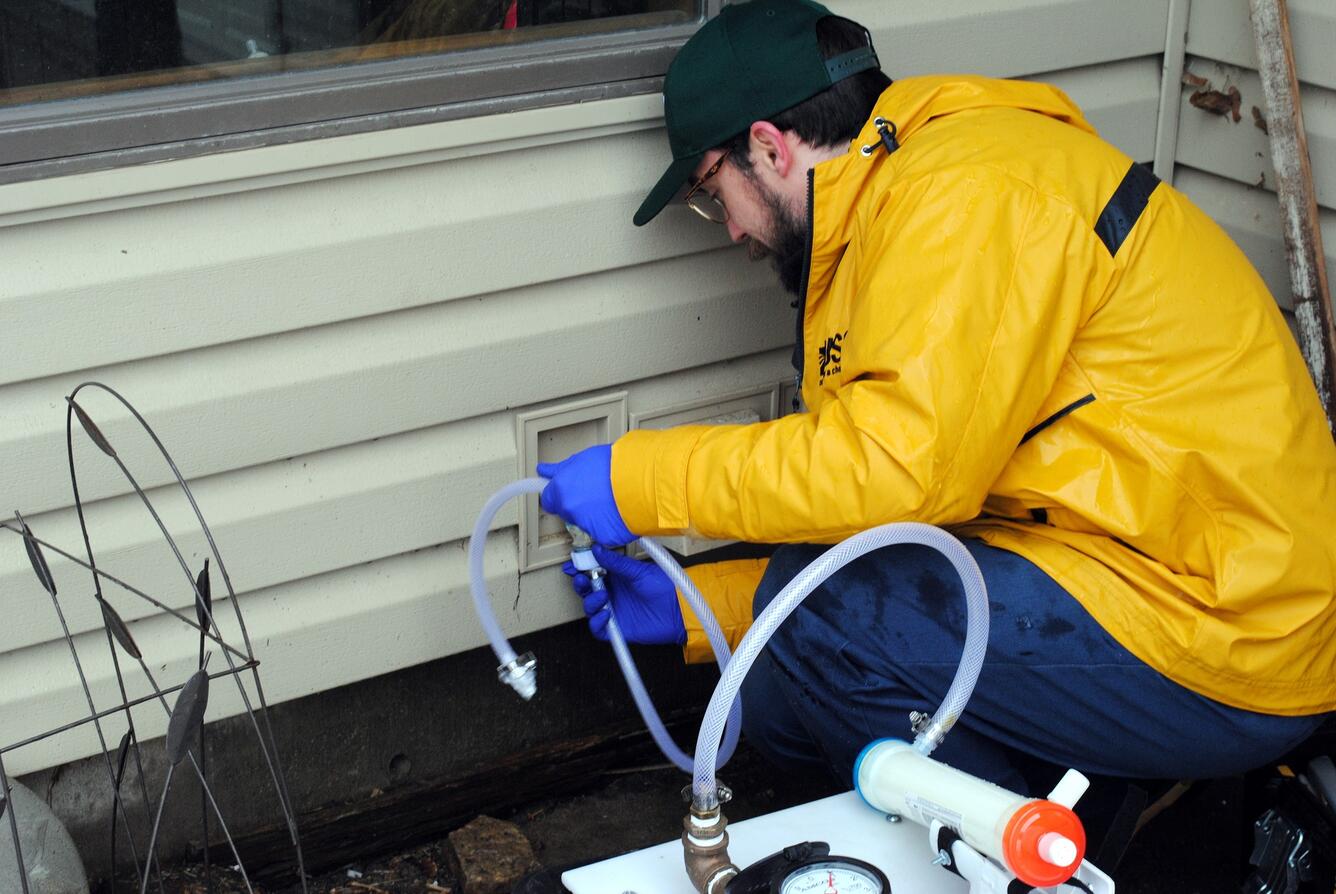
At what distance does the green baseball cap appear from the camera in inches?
92.4

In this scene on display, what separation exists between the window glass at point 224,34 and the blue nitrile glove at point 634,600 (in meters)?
0.97

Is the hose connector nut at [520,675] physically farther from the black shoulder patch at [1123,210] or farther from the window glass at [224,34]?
the black shoulder patch at [1123,210]

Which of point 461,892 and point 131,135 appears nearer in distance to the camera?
point 131,135

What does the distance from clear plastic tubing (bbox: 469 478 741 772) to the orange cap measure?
0.62 m

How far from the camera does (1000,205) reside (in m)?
2.03

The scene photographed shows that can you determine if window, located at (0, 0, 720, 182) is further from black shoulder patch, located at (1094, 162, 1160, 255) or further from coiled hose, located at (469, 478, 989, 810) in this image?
black shoulder patch, located at (1094, 162, 1160, 255)

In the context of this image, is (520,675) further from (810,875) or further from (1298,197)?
(1298,197)

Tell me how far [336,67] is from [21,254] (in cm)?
56

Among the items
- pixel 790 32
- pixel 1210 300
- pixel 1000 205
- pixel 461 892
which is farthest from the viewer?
pixel 461 892

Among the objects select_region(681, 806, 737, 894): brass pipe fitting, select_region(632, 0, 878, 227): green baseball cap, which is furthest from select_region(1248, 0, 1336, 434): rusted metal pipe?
select_region(681, 806, 737, 894): brass pipe fitting

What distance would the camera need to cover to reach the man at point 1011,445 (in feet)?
6.64

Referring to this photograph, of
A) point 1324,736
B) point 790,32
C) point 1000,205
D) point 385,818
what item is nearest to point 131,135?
point 790,32

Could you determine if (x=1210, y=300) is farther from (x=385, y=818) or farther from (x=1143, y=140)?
(x=385, y=818)

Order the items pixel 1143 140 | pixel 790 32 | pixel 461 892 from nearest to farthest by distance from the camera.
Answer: pixel 790 32
pixel 461 892
pixel 1143 140
